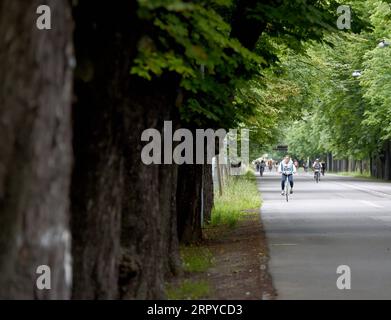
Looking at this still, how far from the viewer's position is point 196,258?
1711 cm

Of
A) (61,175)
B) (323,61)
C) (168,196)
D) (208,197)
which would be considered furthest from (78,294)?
(323,61)

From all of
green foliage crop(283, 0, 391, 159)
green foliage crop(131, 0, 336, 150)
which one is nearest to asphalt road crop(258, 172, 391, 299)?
green foliage crop(131, 0, 336, 150)

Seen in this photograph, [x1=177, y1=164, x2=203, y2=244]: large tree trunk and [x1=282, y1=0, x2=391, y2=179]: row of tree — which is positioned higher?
[x1=282, y1=0, x2=391, y2=179]: row of tree

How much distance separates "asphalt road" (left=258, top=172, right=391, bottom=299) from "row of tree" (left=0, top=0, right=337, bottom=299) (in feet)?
6.86

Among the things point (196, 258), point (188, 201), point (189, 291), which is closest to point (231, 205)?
point (188, 201)

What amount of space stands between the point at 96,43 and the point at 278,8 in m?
8.31

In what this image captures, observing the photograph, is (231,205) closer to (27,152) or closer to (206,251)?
(206,251)

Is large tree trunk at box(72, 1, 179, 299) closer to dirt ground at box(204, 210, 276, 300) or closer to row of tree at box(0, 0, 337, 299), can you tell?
row of tree at box(0, 0, 337, 299)

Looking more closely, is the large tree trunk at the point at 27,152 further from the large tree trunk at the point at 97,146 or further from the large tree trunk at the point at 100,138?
the large tree trunk at the point at 97,146

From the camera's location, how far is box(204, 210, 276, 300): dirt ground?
1256 centimetres

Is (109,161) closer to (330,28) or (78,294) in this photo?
(78,294)

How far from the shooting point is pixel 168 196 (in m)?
14.1

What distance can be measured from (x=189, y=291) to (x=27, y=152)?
6794 millimetres

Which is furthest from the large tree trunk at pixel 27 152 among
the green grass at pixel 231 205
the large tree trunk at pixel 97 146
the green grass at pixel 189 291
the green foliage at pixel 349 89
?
the green foliage at pixel 349 89
